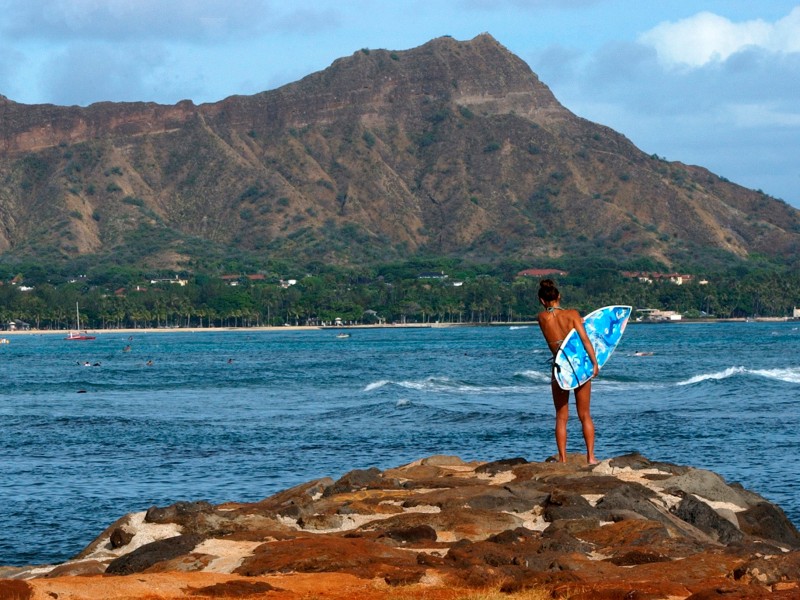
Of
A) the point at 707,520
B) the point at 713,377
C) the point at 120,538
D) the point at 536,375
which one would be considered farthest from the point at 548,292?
the point at 536,375

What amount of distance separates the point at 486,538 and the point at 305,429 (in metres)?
25.2

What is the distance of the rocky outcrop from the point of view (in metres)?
12.0

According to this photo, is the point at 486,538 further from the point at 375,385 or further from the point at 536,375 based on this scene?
the point at 536,375

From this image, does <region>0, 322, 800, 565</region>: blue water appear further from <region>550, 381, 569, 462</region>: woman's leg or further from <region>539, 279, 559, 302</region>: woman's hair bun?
<region>539, 279, 559, 302</region>: woman's hair bun

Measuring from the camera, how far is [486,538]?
14305mm

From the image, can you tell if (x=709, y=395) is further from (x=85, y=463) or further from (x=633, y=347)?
(x=633, y=347)

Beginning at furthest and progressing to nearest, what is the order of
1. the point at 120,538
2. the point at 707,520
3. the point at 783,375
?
1. the point at 783,375
2. the point at 120,538
3. the point at 707,520

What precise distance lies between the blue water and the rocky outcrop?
4533 millimetres

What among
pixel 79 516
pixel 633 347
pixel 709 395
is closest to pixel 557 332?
pixel 79 516

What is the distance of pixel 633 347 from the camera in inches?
4697

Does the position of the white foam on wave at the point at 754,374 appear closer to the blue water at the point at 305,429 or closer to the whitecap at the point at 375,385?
the blue water at the point at 305,429

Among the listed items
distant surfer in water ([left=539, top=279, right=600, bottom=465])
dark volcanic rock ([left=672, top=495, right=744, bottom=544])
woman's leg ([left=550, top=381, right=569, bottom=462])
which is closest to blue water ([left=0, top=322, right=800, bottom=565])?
woman's leg ([left=550, top=381, right=569, bottom=462])

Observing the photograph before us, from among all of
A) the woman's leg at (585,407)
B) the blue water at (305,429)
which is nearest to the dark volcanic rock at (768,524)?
the woman's leg at (585,407)

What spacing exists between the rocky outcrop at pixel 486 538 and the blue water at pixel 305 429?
4.53 meters
